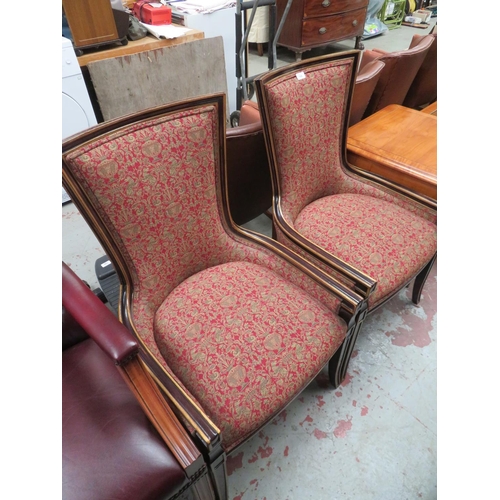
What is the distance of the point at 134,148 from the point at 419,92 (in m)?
1.84

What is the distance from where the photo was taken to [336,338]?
920 millimetres

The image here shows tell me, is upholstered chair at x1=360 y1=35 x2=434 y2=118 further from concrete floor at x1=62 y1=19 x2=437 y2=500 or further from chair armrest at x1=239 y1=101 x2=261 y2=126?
concrete floor at x1=62 y1=19 x2=437 y2=500

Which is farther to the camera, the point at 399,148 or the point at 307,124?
the point at 399,148

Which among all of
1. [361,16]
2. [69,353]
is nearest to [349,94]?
[69,353]

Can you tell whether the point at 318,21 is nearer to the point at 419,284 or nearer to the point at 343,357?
the point at 419,284

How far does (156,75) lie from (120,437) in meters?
2.04

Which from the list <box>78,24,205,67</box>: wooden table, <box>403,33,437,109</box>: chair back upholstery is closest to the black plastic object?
<box>78,24,205,67</box>: wooden table

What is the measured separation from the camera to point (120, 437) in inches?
27.2

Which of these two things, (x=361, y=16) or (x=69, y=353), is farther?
(x=361, y=16)

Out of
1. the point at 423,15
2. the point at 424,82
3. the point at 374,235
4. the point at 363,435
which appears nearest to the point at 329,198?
the point at 374,235

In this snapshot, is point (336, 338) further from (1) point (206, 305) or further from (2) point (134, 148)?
(2) point (134, 148)

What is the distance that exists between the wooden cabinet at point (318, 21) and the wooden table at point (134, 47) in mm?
1542

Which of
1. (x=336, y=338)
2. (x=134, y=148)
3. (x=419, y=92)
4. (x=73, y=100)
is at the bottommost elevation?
(x=336, y=338)

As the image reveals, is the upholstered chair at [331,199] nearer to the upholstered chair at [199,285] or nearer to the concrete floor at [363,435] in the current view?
the upholstered chair at [199,285]
